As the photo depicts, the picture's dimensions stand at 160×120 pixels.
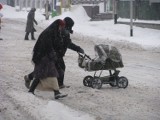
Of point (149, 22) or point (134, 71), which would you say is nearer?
point (134, 71)

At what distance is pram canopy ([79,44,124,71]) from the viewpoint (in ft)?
37.9

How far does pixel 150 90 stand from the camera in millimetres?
11758

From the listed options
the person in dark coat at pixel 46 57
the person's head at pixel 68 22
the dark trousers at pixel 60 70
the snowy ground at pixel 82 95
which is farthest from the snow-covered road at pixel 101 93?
the person's head at pixel 68 22

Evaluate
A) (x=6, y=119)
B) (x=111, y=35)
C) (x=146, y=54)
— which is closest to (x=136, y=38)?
(x=111, y=35)

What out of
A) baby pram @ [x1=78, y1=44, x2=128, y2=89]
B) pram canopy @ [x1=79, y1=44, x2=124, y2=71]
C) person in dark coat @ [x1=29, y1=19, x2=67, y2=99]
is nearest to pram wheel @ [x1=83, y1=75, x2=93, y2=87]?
baby pram @ [x1=78, y1=44, x2=128, y2=89]

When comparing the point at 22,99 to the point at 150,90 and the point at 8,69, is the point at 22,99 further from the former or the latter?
the point at 8,69

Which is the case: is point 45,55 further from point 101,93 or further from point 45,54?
point 101,93

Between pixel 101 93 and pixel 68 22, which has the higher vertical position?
pixel 68 22

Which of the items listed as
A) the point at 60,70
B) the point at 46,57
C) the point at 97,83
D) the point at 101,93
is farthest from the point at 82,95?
the point at 46,57

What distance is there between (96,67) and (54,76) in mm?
1563

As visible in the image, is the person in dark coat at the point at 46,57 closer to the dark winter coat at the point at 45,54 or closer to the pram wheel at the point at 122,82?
the dark winter coat at the point at 45,54

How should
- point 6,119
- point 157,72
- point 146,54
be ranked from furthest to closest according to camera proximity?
point 146,54 → point 157,72 → point 6,119

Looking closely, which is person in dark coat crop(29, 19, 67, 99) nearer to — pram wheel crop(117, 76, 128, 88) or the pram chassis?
the pram chassis

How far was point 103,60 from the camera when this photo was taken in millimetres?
11516
